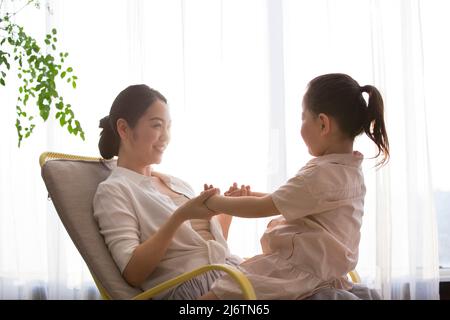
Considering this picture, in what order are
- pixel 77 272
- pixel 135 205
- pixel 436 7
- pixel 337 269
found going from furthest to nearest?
pixel 436 7 → pixel 77 272 → pixel 135 205 → pixel 337 269

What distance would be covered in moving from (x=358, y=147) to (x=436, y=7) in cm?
98

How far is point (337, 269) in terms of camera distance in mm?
1703

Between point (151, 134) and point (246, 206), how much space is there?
48cm

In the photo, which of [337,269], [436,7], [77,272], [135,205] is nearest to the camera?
[337,269]

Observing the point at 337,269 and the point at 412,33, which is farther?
the point at 412,33

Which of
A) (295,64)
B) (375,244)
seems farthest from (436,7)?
(375,244)

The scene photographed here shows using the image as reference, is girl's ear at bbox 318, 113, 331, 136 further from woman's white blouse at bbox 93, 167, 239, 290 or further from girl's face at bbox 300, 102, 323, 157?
woman's white blouse at bbox 93, 167, 239, 290

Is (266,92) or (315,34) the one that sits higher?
(315,34)

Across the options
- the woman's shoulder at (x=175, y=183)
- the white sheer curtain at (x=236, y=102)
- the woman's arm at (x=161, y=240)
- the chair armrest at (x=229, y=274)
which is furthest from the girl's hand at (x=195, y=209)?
the white sheer curtain at (x=236, y=102)

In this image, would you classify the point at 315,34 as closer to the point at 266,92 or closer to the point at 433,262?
the point at 266,92

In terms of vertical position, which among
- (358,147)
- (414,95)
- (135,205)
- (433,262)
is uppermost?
(414,95)

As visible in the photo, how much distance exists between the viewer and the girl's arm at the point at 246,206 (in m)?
1.72

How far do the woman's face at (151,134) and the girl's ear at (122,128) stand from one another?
0.09 ft

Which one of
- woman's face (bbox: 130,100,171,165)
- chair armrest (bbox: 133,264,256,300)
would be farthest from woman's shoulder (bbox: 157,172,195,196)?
chair armrest (bbox: 133,264,256,300)
